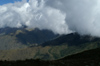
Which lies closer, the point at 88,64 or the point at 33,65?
the point at 33,65

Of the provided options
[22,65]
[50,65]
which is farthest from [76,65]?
[22,65]

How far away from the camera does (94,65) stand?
24.1m

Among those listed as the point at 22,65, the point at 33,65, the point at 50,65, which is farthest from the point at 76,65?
the point at 22,65

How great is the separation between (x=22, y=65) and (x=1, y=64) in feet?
12.1

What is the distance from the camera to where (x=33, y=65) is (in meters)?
22.8

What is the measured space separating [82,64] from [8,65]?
12496 mm

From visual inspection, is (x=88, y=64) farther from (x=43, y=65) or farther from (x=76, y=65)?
(x=43, y=65)

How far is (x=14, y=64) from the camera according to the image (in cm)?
2347

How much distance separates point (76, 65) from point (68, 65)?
1.47m

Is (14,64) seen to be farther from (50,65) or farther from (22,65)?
(50,65)

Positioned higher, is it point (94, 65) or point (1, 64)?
point (1, 64)

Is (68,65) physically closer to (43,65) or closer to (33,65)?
(43,65)

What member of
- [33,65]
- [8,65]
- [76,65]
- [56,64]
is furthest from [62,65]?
[8,65]

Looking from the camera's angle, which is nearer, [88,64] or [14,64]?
[14,64]
